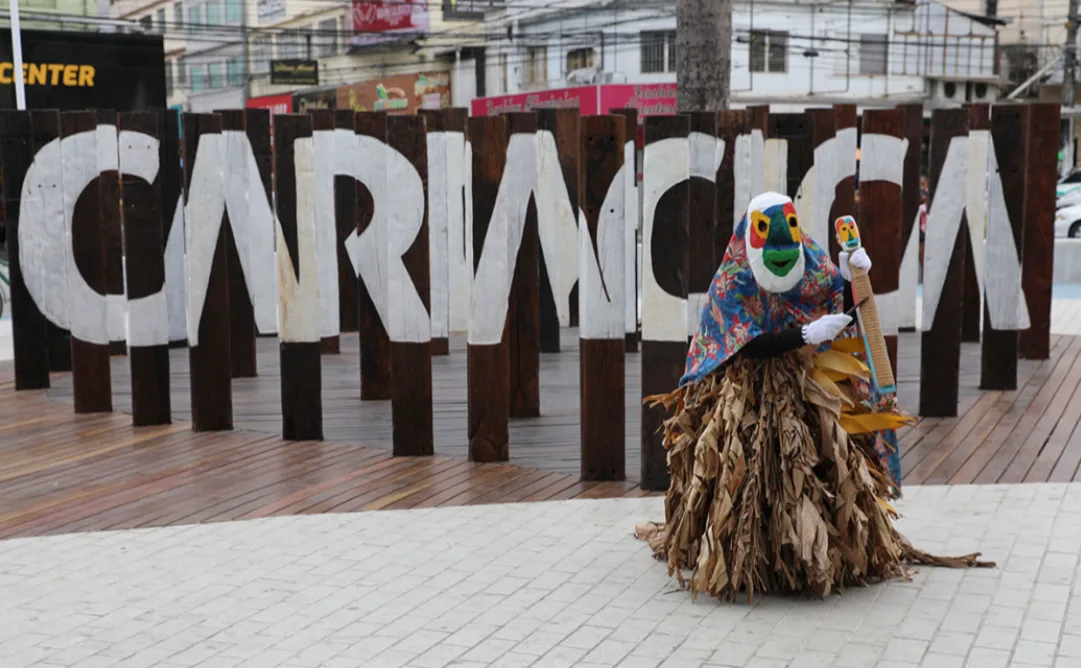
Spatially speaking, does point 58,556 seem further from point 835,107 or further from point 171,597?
point 835,107

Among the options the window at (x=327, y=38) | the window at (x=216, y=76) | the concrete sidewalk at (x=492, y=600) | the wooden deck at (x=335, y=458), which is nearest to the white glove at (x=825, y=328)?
the concrete sidewalk at (x=492, y=600)

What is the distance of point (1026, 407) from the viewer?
8.59 meters

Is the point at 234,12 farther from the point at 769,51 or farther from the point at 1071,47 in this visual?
the point at 1071,47

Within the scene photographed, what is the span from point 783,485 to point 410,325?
10.3 ft

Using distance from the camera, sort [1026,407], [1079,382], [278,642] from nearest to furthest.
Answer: [278,642]
[1026,407]
[1079,382]

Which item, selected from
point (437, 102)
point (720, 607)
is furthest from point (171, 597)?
point (437, 102)

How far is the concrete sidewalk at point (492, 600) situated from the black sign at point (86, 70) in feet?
61.0

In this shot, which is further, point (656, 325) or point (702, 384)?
point (656, 325)

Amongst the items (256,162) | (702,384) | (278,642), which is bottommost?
(278,642)

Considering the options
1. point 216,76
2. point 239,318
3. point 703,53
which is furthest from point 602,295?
point 216,76

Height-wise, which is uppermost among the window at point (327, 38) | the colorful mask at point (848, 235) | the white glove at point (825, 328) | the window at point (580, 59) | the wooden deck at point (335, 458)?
the window at point (327, 38)

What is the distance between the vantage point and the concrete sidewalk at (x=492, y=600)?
441 cm

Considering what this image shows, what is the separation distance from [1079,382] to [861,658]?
238 inches

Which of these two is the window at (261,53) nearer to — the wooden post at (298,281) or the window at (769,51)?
the window at (769,51)
